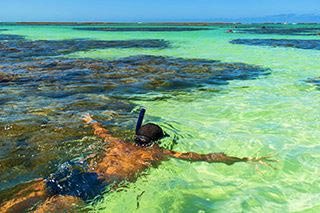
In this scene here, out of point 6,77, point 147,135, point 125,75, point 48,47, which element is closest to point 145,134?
point 147,135

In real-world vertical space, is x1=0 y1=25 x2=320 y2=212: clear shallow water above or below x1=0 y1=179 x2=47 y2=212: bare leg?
below

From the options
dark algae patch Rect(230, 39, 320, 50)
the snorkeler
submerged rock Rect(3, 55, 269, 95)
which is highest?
the snorkeler

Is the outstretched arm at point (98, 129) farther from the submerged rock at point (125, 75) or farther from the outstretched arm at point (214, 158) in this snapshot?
the submerged rock at point (125, 75)

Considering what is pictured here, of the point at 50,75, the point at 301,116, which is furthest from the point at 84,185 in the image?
the point at 50,75

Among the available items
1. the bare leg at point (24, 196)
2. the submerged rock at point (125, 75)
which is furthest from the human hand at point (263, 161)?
the submerged rock at point (125, 75)

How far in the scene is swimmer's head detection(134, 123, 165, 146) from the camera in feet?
24.5

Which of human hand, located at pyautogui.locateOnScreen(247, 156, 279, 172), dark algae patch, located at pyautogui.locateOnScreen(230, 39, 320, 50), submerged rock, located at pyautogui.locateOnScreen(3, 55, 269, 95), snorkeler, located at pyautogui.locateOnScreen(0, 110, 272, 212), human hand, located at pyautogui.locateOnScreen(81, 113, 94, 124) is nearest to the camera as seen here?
snorkeler, located at pyautogui.locateOnScreen(0, 110, 272, 212)

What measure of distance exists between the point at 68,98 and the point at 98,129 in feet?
13.1

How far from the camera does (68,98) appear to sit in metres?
12.2

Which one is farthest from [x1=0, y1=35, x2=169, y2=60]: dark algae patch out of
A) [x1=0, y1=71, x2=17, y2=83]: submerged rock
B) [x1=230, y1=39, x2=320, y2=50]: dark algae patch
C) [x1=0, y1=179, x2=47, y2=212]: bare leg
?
[x1=0, y1=179, x2=47, y2=212]: bare leg

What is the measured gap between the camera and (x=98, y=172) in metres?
6.11

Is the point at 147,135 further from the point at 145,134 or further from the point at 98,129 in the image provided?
the point at 98,129

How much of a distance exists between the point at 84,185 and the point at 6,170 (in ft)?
5.95

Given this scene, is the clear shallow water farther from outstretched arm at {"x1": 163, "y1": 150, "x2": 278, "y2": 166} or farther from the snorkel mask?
the snorkel mask
